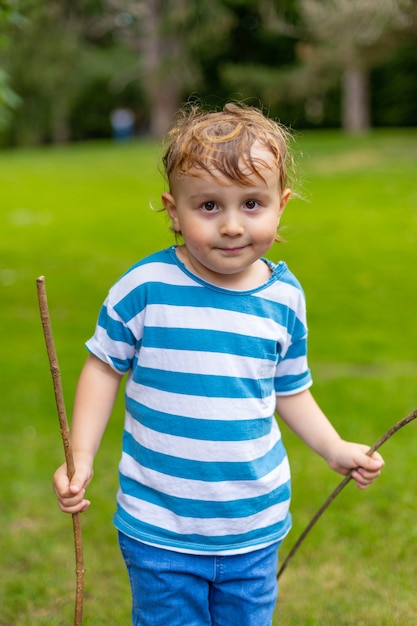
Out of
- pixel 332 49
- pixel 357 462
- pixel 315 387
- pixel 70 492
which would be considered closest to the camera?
pixel 70 492

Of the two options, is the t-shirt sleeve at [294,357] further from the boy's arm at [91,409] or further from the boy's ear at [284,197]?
the boy's arm at [91,409]

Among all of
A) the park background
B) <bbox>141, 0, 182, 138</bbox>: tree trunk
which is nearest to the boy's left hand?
the park background

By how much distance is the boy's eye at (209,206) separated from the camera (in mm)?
2033

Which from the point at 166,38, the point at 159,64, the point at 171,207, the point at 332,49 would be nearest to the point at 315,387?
the point at 171,207

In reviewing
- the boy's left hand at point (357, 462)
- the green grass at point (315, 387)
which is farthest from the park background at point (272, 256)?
the boy's left hand at point (357, 462)

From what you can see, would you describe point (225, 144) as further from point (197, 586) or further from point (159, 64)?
point (159, 64)

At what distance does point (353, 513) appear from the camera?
4.22 m

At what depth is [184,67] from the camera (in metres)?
31.8

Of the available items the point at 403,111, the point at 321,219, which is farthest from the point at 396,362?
the point at 403,111

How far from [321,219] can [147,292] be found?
11.9 m

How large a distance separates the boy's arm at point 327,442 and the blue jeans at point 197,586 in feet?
0.91

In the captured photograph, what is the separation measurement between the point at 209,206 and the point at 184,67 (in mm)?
31067

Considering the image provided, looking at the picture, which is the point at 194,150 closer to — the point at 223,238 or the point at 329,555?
the point at 223,238

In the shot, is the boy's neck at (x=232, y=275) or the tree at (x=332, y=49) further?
the tree at (x=332, y=49)
